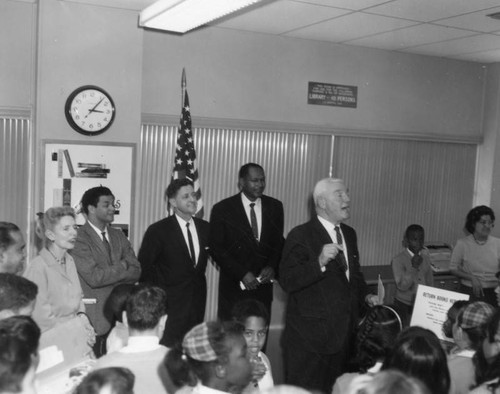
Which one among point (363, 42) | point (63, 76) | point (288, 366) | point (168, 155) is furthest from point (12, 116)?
point (363, 42)

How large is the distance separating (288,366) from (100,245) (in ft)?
5.24

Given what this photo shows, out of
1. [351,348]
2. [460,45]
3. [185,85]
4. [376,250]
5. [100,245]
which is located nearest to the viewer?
[351,348]

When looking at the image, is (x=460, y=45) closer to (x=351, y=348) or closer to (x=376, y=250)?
(x=376, y=250)

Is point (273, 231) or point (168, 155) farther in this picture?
point (168, 155)

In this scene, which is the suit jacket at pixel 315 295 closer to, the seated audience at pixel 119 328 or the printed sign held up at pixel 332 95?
the seated audience at pixel 119 328

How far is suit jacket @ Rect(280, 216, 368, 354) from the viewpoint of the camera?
395 cm

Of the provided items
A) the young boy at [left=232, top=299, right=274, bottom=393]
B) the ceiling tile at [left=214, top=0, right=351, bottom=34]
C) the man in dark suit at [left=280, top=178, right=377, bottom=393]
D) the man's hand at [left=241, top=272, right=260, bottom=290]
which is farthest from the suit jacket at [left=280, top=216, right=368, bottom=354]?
the ceiling tile at [left=214, top=0, right=351, bottom=34]

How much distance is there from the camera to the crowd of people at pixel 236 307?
2.18m

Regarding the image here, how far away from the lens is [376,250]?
7.29 metres

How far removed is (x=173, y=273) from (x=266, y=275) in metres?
0.82

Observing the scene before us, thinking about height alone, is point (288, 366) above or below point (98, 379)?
below

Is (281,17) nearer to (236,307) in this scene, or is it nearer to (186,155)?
(186,155)

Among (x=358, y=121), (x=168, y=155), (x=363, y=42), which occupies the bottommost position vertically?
(x=168, y=155)

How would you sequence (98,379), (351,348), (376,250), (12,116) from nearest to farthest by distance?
(98,379)
(351,348)
(12,116)
(376,250)
